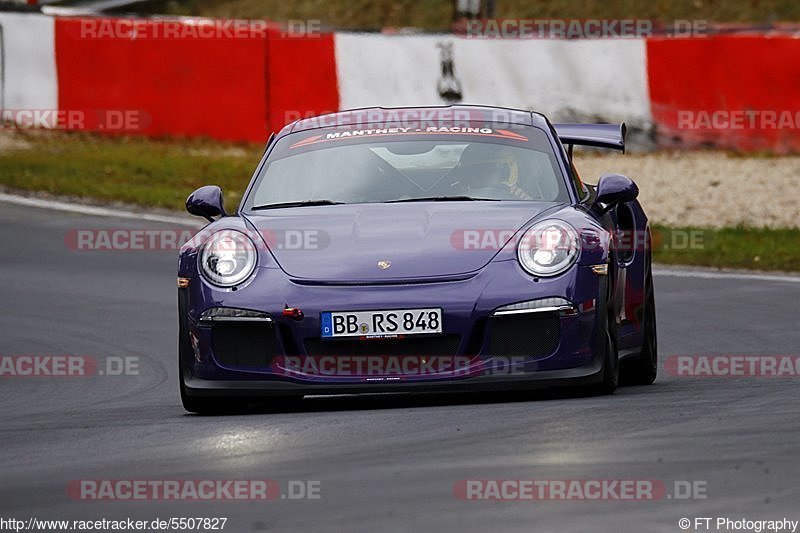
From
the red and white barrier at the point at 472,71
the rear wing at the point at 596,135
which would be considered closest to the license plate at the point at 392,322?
the rear wing at the point at 596,135

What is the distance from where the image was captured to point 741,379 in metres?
8.38

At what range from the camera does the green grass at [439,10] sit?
2805 cm

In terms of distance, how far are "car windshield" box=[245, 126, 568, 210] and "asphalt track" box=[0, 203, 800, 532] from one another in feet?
2.89

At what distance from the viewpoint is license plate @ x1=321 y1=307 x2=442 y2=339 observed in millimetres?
7043

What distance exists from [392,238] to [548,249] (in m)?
0.61

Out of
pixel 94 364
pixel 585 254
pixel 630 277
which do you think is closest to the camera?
pixel 585 254

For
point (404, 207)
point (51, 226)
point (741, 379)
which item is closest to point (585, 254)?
point (404, 207)

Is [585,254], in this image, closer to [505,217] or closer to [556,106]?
[505,217]

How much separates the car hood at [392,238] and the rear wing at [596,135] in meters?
1.43

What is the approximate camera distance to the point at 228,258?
24.1 feet

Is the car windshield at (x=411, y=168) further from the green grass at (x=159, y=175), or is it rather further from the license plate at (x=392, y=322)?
the green grass at (x=159, y=175)

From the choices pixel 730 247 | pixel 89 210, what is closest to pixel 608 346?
pixel 730 247

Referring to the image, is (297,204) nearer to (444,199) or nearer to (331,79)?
(444,199)

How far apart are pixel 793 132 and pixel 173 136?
6.43 m
